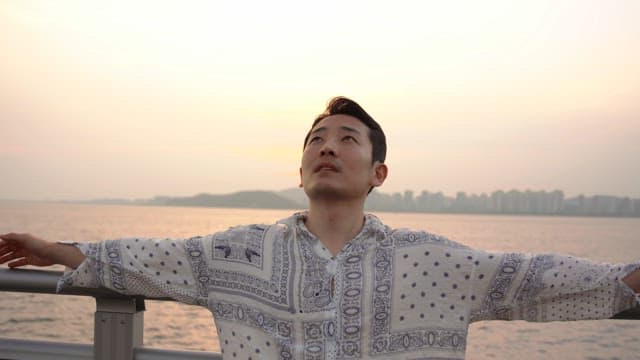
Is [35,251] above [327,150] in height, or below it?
below

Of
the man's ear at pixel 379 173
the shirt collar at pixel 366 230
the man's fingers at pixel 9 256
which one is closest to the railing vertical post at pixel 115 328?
the man's fingers at pixel 9 256

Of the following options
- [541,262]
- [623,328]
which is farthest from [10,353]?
[623,328]

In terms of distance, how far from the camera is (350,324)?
241 cm

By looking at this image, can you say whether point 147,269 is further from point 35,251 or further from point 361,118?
point 361,118

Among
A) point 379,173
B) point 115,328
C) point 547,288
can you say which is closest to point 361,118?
point 379,173

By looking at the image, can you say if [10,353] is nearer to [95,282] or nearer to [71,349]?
[71,349]

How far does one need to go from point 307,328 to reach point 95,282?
2.78 feet

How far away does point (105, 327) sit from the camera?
2.69m

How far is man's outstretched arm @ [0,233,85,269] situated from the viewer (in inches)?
101

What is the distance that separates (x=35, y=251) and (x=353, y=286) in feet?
4.09

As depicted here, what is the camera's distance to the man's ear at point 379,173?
2.75m

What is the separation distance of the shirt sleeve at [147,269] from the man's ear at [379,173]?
2.48 feet

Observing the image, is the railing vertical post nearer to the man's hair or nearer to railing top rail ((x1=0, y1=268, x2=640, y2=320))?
railing top rail ((x1=0, y1=268, x2=640, y2=320))

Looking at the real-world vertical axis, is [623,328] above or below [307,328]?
below
